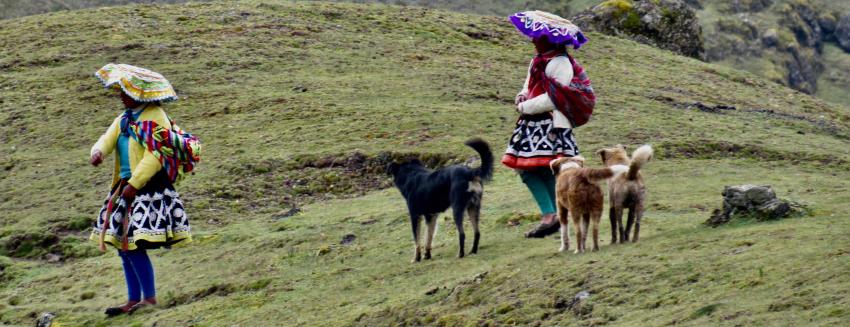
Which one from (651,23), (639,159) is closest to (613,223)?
(639,159)

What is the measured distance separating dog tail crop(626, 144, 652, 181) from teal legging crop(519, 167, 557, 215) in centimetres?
164

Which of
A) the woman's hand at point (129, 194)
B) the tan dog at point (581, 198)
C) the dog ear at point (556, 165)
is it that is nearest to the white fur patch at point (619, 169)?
the tan dog at point (581, 198)

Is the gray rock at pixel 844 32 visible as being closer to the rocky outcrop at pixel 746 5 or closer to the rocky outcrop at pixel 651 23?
the rocky outcrop at pixel 746 5

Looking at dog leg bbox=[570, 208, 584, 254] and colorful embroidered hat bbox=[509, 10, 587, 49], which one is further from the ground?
colorful embroidered hat bbox=[509, 10, 587, 49]

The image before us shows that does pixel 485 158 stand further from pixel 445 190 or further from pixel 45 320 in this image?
pixel 45 320

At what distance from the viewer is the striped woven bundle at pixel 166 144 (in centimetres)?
1114

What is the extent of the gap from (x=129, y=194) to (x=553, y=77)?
4195 millimetres

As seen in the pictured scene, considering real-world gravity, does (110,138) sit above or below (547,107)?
below

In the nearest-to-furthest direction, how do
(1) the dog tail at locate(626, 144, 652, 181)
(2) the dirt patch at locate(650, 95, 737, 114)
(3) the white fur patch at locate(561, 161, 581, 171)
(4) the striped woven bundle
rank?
1. (1) the dog tail at locate(626, 144, 652, 181)
2. (3) the white fur patch at locate(561, 161, 581, 171)
3. (4) the striped woven bundle
4. (2) the dirt patch at locate(650, 95, 737, 114)

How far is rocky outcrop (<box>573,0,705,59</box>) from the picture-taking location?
1183 inches

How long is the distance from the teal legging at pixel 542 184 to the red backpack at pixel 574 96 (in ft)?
1.88

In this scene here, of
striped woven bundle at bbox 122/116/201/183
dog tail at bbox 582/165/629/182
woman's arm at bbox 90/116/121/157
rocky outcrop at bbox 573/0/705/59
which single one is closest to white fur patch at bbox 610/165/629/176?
dog tail at bbox 582/165/629/182

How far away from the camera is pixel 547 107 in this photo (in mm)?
11539

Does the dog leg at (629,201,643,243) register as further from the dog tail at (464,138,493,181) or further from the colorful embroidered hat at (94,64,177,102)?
the colorful embroidered hat at (94,64,177,102)
